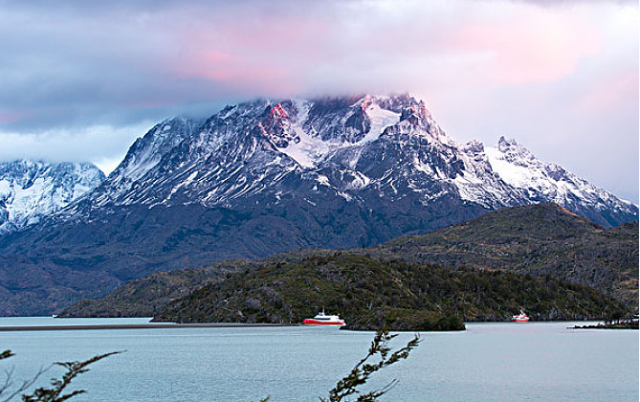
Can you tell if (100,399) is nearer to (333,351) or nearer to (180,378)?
(180,378)

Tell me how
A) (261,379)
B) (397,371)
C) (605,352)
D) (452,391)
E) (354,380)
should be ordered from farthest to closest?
(605,352)
(397,371)
(261,379)
(452,391)
(354,380)

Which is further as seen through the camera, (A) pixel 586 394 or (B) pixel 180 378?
(B) pixel 180 378

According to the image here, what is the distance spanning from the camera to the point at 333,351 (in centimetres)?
18725

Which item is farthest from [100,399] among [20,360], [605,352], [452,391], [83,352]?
[605,352]

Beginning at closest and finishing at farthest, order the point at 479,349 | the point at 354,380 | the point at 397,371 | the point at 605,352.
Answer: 1. the point at 354,380
2. the point at 397,371
3. the point at 605,352
4. the point at 479,349

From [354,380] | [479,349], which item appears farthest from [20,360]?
[354,380]

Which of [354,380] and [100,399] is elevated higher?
[354,380]

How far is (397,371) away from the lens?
5635 inches

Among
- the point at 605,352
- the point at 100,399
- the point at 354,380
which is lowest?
the point at 605,352

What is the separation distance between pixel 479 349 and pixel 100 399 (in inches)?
3824

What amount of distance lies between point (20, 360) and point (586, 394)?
370 feet

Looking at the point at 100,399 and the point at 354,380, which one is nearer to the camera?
the point at 354,380

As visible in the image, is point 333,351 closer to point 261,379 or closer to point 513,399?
point 261,379

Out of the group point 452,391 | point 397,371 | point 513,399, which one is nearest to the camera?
point 513,399
